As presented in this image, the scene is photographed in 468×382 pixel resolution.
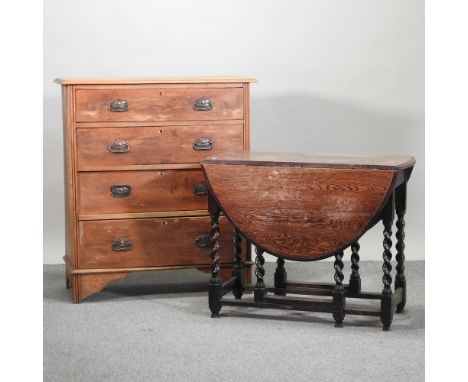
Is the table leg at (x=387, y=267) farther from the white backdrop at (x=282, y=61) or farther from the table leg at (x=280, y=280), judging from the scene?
the white backdrop at (x=282, y=61)

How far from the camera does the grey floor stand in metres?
3.04

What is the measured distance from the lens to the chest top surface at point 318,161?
11.5 feet

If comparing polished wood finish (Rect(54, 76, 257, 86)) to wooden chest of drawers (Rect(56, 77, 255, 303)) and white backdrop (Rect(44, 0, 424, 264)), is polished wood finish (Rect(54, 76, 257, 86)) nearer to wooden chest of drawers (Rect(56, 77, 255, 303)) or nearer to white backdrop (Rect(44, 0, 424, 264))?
wooden chest of drawers (Rect(56, 77, 255, 303))

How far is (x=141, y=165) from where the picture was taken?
416 cm

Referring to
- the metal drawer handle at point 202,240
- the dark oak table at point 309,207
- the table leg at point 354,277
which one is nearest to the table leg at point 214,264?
the dark oak table at point 309,207

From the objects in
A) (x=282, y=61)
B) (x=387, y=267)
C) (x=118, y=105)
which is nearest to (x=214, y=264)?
(x=387, y=267)

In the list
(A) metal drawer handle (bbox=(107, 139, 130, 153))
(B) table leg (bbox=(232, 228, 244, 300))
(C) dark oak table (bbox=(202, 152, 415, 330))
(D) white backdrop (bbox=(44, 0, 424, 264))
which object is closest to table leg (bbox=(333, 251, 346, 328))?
(C) dark oak table (bbox=(202, 152, 415, 330))

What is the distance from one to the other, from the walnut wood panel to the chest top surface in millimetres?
20

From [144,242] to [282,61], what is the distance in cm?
173

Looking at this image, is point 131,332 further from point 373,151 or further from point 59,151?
point 373,151

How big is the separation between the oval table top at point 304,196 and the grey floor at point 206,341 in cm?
38

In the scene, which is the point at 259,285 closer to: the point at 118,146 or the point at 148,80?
the point at 118,146

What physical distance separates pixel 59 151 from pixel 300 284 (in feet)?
6.18

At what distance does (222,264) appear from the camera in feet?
14.1
